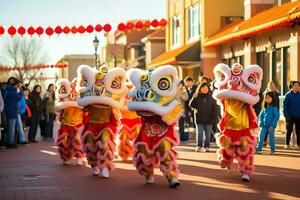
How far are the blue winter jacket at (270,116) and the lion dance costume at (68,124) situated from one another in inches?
196

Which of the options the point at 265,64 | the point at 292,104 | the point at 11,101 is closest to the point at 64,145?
the point at 11,101

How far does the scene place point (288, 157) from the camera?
17094 mm

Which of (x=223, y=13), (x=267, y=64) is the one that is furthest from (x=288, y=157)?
(x=223, y=13)

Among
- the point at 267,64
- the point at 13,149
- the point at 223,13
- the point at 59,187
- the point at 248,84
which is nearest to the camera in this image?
the point at 59,187

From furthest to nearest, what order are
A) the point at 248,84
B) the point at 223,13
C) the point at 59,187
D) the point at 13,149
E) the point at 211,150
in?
1. the point at 223,13
2. the point at 13,149
3. the point at 211,150
4. the point at 248,84
5. the point at 59,187

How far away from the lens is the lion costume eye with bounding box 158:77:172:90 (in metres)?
12.3

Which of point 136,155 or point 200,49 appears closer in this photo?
point 136,155

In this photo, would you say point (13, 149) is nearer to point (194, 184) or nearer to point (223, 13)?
point (194, 184)

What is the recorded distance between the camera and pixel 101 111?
545 inches

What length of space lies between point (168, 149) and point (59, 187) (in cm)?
190

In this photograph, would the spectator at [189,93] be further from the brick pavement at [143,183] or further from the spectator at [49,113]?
the brick pavement at [143,183]

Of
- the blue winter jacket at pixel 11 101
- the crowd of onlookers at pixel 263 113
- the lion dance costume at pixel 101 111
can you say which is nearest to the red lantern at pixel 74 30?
the blue winter jacket at pixel 11 101

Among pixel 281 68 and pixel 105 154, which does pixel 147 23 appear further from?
pixel 105 154

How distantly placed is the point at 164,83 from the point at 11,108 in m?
9.76
